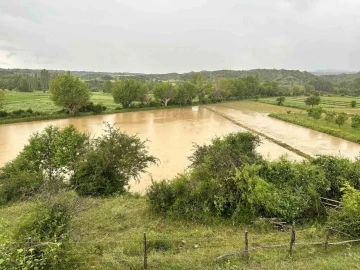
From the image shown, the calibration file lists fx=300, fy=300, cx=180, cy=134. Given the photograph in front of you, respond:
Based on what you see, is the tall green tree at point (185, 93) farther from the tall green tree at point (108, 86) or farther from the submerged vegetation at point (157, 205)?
the submerged vegetation at point (157, 205)

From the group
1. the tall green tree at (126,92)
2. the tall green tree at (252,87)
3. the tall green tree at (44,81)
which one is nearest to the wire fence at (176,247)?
the tall green tree at (126,92)

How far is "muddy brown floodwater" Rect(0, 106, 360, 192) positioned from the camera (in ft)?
73.0

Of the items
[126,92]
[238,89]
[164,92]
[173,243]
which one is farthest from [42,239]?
[238,89]

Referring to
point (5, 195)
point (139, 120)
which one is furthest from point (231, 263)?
point (139, 120)

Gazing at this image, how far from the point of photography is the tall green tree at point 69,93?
43312 mm

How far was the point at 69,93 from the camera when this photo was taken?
1708 inches

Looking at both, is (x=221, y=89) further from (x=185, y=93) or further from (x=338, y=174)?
(x=338, y=174)

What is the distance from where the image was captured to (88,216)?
34.9ft

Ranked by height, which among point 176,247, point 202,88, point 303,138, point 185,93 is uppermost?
point 202,88

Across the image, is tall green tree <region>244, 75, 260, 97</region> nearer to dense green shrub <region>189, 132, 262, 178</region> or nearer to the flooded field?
the flooded field

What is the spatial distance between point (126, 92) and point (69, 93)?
35.3ft

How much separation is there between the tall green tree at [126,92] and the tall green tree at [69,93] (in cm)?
685

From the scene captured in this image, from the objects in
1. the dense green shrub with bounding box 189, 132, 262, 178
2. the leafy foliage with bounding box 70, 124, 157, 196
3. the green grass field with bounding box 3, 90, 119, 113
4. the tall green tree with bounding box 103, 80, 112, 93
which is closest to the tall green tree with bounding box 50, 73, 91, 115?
the green grass field with bounding box 3, 90, 119, 113

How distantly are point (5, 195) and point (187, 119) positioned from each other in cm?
3153
